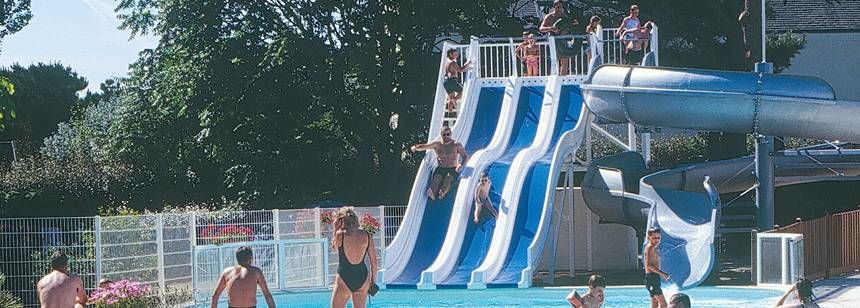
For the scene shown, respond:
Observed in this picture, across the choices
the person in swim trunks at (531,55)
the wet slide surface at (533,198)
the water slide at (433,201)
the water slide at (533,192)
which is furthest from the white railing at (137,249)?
the person in swim trunks at (531,55)

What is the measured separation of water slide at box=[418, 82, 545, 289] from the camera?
2289 centimetres

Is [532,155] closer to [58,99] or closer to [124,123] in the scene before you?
[124,123]

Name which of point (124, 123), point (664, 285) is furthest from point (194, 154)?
point (664, 285)

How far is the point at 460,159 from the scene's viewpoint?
24.9 meters

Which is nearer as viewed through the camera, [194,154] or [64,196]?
[64,196]

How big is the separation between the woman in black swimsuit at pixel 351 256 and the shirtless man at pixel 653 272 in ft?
12.4

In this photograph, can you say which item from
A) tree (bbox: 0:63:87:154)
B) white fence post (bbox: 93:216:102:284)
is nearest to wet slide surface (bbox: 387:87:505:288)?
white fence post (bbox: 93:216:102:284)

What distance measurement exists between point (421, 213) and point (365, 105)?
1125 cm

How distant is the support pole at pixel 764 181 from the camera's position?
877 inches

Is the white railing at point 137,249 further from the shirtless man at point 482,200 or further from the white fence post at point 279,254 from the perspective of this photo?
the shirtless man at point 482,200

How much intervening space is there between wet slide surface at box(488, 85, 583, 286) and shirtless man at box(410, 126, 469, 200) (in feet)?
4.45

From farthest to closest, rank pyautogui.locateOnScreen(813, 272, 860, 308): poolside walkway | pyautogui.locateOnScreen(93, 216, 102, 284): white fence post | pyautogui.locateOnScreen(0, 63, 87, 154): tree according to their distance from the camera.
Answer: pyautogui.locateOnScreen(0, 63, 87, 154): tree → pyautogui.locateOnScreen(93, 216, 102, 284): white fence post → pyautogui.locateOnScreen(813, 272, 860, 308): poolside walkway

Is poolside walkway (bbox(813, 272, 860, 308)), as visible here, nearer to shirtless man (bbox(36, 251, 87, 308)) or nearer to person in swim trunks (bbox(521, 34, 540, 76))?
person in swim trunks (bbox(521, 34, 540, 76))

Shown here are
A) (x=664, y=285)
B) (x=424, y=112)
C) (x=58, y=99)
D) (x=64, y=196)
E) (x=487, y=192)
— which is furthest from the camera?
(x=58, y=99)
